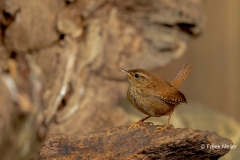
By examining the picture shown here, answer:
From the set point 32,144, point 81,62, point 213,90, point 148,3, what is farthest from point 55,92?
point 213,90

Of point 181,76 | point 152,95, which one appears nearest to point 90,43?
point 181,76

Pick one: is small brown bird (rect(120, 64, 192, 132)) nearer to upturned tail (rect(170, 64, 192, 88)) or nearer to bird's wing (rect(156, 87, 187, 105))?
bird's wing (rect(156, 87, 187, 105))

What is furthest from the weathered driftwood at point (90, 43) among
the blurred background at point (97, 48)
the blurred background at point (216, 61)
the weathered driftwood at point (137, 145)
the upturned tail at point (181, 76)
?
the blurred background at point (216, 61)

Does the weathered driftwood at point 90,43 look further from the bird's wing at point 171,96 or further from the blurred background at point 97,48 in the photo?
the bird's wing at point 171,96

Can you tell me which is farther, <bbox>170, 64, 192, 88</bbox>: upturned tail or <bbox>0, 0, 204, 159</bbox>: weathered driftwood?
<bbox>0, 0, 204, 159</bbox>: weathered driftwood

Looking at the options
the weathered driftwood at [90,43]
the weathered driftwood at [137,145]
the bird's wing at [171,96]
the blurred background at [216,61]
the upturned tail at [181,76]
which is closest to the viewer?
the weathered driftwood at [137,145]

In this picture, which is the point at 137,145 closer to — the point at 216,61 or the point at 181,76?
the point at 181,76

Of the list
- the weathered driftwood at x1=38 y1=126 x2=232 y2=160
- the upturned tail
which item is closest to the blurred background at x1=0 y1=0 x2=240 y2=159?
the upturned tail

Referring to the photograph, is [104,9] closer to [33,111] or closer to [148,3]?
[148,3]

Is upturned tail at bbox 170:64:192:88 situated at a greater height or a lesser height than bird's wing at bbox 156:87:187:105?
greater
